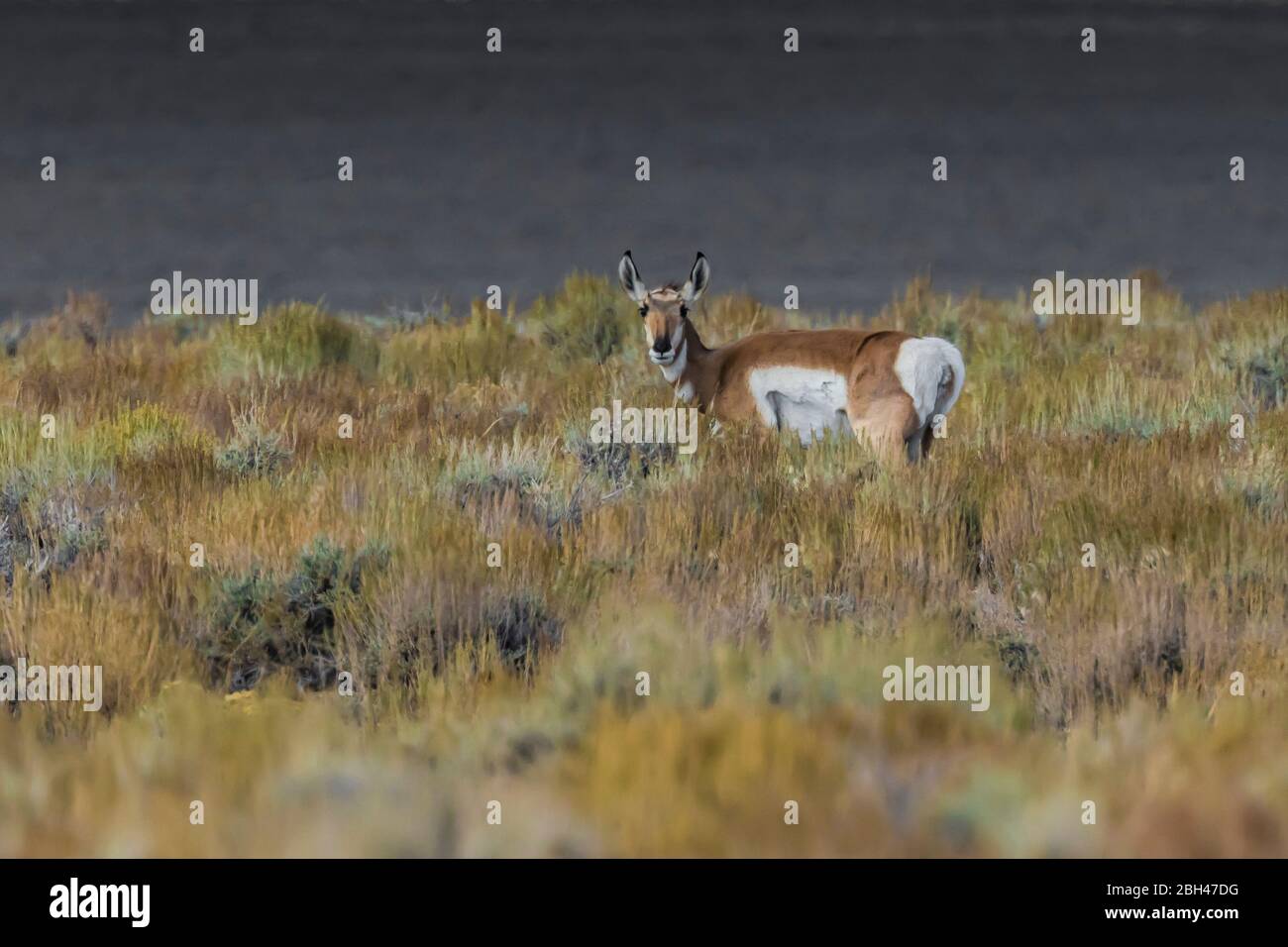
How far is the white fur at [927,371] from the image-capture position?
352 inches

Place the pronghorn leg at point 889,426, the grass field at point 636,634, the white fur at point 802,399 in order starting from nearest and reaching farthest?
the grass field at point 636,634 → the pronghorn leg at point 889,426 → the white fur at point 802,399

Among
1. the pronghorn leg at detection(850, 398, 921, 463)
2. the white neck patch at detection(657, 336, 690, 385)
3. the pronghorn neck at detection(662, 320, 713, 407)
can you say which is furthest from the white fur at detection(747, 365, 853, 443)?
the white neck patch at detection(657, 336, 690, 385)

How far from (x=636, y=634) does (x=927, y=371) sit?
3856 mm

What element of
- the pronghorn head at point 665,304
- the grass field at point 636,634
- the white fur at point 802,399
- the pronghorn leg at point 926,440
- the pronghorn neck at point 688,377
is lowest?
the grass field at point 636,634

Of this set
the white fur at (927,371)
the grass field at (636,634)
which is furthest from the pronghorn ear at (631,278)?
the white fur at (927,371)

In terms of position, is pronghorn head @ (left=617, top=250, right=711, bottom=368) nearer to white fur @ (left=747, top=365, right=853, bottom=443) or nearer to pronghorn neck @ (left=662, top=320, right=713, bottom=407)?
pronghorn neck @ (left=662, top=320, right=713, bottom=407)

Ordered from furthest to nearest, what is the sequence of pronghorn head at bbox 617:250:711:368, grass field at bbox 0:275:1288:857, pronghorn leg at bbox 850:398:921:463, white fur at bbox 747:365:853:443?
pronghorn head at bbox 617:250:711:368, white fur at bbox 747:365:853:443, pronghorn leg at bbox 850:398:921:463, grass field at bbox 0:275:1288:857

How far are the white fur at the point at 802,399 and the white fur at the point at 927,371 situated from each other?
43 centimetres

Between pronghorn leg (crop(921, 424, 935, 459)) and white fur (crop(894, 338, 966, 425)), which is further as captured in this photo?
pronghorn leg (crop(921, 424, 935, 459))

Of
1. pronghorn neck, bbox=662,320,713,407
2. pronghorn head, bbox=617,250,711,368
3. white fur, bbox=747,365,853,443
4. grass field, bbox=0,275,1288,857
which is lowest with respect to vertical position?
grass field, bbox=0,275,1288,857

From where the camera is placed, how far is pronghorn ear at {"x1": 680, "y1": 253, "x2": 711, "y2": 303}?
995 centimetres

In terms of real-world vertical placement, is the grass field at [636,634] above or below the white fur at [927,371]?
below

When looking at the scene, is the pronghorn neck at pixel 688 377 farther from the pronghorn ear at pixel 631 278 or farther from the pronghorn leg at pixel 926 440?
the pronghorn leg at pixel 926 440

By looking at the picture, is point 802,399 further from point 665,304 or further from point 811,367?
point 665,304
